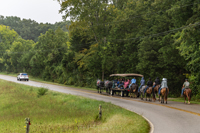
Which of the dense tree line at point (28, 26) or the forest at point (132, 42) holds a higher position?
the dense tree line at point (28, 26)

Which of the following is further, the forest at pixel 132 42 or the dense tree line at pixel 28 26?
the dense tree line at pixel 28 26

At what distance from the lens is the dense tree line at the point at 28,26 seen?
131337 mm

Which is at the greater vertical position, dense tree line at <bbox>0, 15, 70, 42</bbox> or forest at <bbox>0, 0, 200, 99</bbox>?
dense tree line at <bbox>0, 15, 70, 42</bbox>

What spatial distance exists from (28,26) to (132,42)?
121041 millimetres

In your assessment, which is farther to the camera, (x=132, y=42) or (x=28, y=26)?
(x=28, y=26)

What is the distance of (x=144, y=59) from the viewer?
1156 inches

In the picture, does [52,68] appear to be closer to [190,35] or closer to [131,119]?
[190,35]

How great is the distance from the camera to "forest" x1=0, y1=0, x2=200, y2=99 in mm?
22250

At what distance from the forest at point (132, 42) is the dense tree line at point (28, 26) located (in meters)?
76.0

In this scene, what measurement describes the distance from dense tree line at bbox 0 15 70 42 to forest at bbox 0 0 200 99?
7599cm

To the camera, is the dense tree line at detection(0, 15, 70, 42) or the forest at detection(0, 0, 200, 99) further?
the dense tree line at detection(0, 15, 70, 42)

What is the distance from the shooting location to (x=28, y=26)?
142m

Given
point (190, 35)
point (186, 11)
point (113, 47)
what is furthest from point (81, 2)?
point (190, 35)

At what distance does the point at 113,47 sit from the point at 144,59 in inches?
335
